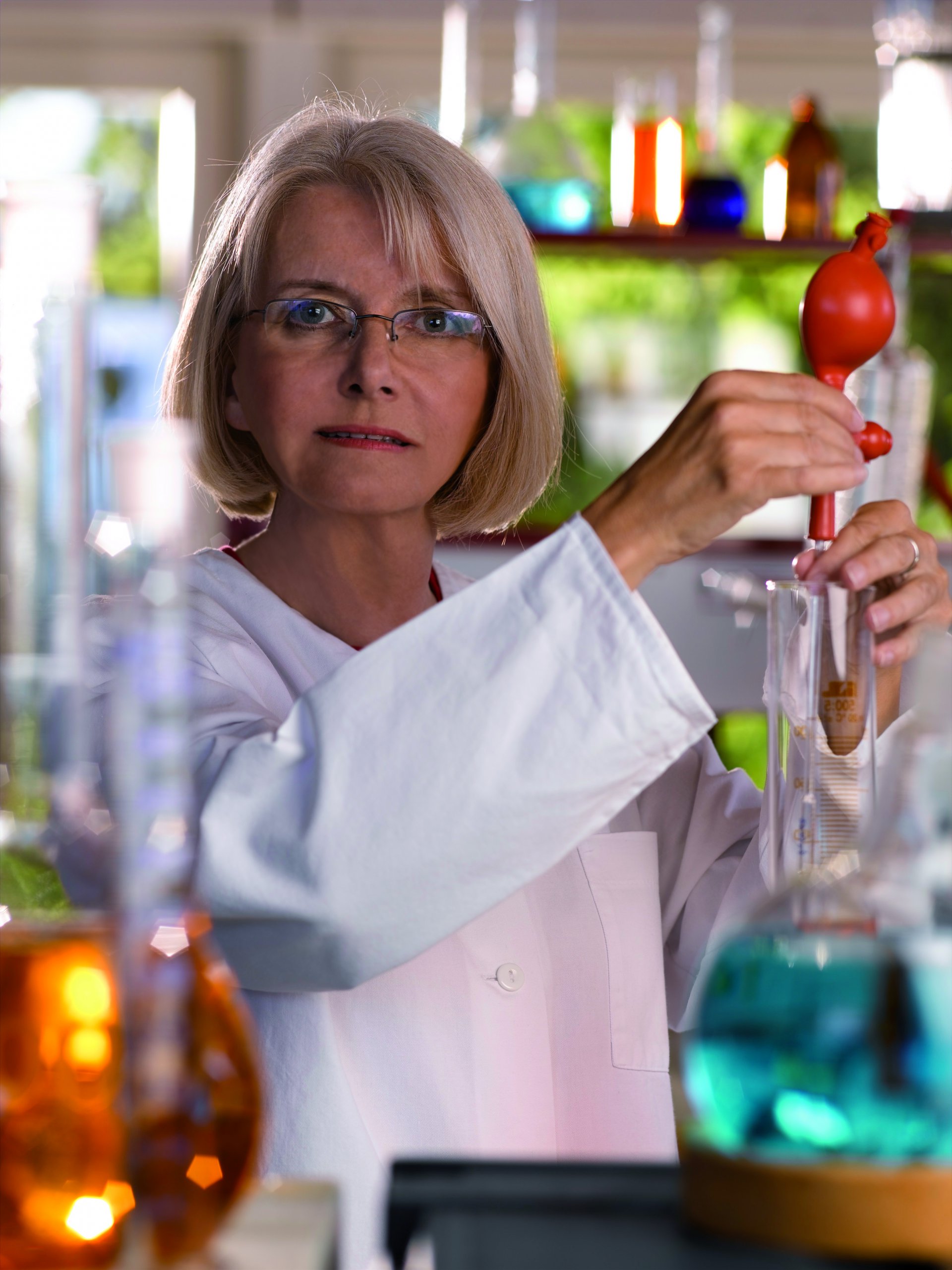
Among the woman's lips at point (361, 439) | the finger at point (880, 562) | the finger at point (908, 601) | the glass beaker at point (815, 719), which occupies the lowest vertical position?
the glass beaker at point (815, 719)

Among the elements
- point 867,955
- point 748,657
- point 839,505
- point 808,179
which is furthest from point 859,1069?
point 808,179

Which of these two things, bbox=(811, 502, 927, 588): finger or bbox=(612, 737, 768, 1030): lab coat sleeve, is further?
bbox=(612, 737, 768, 1030): lab coat sleeve

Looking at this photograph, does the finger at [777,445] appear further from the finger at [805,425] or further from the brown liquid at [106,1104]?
the brown liquid at [106,1104]

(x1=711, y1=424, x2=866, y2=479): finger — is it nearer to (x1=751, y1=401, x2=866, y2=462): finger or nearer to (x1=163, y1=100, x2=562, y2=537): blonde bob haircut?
(x1=751, y1=401, x2=866, y2=462): finger

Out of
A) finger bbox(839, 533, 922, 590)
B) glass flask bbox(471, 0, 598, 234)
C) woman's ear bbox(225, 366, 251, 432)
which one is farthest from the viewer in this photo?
glass flask bbox(471, 0, 598, 234)

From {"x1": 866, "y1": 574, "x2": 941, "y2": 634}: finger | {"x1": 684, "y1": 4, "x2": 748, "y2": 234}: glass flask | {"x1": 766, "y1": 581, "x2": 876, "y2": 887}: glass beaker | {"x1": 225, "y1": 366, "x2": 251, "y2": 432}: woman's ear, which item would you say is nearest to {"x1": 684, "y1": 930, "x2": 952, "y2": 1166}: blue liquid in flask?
{"x1": 766, "y1": 581, "x2": 876, "y2": 887}: glass beaker

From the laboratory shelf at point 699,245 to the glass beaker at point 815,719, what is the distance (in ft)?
7.11

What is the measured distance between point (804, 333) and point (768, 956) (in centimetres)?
47

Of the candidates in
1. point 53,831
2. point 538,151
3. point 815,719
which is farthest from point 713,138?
point 53,831

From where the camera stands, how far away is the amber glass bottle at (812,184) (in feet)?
9.57

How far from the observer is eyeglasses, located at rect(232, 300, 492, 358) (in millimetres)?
1153

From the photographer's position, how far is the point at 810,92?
3143mm

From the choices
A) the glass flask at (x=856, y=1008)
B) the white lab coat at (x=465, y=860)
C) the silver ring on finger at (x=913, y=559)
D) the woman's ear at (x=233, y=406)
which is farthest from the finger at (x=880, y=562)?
the woman's ear at (x=233, y=406)

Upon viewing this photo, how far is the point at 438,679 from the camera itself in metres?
0.74
